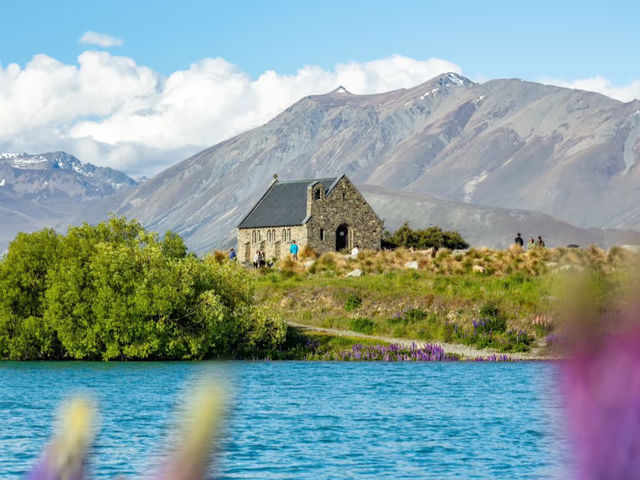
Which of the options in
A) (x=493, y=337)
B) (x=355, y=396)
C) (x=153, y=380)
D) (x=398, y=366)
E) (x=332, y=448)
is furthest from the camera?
(x=493, y=337)

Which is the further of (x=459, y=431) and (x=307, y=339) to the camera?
(x=307, y=339)

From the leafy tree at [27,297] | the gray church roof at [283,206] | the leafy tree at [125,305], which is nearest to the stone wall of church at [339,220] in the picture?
the gray church roof at [283,206]

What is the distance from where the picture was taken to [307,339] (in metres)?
52.9

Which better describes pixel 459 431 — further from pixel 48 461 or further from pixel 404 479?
pixel 48 461

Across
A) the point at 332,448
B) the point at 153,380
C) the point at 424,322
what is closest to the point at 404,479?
the point at 332,448

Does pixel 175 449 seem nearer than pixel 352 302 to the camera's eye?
Yes

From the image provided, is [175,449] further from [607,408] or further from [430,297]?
[430,297]

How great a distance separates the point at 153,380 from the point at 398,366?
1236 cm

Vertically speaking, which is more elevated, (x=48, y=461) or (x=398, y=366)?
(x=48, y=461)

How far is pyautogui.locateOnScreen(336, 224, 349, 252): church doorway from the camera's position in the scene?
104312mm

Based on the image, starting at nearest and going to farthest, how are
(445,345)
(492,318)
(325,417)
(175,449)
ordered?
(175,449) → (325,417) → (445,345) → (492,318)

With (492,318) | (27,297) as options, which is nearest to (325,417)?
(27,297)

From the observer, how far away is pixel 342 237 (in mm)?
104875

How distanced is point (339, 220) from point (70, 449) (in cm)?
10253
